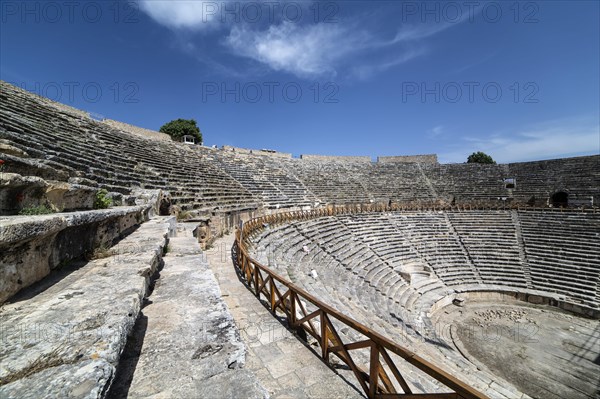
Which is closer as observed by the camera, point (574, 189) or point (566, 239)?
point (566, 239)

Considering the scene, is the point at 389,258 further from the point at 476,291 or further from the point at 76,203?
the point at 76,203

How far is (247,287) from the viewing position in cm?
523

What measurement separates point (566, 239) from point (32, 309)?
78.4 ft

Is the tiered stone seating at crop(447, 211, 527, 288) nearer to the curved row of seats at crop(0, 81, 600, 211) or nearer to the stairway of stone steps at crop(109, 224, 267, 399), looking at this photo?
the curved row of seats at crop(0, 81, 600, 211)

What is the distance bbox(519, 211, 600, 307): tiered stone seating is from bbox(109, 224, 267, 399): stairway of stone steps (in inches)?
715

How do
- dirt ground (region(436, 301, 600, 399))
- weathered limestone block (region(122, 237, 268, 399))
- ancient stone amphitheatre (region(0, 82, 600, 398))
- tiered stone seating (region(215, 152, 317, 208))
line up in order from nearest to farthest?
weathered limestone block (region(122, 237, 268, 399)), ancient stone amphitheatre (region(0, 82, 600, 398)), dirt ground (region(436, 301, 600, 399)), tiered stone seating (region(215, 152, 317, 208))

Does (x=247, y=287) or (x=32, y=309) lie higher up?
(x=32, y=309)

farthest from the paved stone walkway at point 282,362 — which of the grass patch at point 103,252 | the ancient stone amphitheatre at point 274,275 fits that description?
the grass patch at point 103,252

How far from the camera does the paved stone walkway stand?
262cm

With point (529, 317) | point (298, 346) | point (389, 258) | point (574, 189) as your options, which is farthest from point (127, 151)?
point (574, 189)

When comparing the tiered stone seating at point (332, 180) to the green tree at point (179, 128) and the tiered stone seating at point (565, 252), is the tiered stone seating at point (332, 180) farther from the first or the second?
the green tree at point (179, 128)

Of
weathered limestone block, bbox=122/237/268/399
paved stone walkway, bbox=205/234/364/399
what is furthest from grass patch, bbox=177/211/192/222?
weathered limestone block, bbox=122/237/268/399

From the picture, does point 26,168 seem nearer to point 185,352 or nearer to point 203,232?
point 185,352

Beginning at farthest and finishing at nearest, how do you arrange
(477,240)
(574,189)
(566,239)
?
(574,189)
(477,240)
(566,239)
